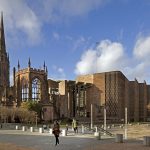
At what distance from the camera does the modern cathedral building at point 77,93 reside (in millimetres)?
114750

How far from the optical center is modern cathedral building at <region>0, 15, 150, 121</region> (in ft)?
376

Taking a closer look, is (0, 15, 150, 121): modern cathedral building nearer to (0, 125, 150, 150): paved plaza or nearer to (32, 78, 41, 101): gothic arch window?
(32, 78, 41, 101): gothic arch window

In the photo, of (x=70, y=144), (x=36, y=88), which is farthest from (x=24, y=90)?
(x=70, y=144)

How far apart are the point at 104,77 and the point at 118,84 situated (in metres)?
5.59

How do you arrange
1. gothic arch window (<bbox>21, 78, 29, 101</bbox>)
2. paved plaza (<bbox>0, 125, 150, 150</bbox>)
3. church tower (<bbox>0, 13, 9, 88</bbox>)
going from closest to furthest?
paved plaza (<bbox>0, 125, 150, 150</bbox>)
gothic arch window (<bbox>21, 78, 29, 101</bbox>)
church tower (<bbox>0, 13, 9, 88</bbox>)

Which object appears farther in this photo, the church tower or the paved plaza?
Result: the church tower

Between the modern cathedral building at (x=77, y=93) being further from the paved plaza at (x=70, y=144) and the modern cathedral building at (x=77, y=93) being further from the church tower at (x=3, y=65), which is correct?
the paved plaza at (x=70, y=144)

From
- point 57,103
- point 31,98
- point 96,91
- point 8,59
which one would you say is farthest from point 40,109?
point 96,91

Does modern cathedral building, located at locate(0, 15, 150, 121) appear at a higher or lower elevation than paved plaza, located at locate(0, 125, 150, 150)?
Result: higher

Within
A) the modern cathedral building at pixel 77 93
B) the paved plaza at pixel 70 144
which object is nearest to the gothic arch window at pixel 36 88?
the modern cathedral building at pixel 77 93

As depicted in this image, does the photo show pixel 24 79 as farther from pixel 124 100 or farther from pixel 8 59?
pixel 124 100

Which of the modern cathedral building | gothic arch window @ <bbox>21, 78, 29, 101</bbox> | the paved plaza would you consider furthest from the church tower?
the paved plaza

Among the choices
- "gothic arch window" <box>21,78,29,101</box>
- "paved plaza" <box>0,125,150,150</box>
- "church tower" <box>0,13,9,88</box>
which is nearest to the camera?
"paved plaza" <box>0,125,150,150</box>

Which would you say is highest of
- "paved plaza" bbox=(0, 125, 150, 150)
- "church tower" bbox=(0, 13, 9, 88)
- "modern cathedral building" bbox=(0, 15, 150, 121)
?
"church tower" bbox=(0, 13, 9, 88)
